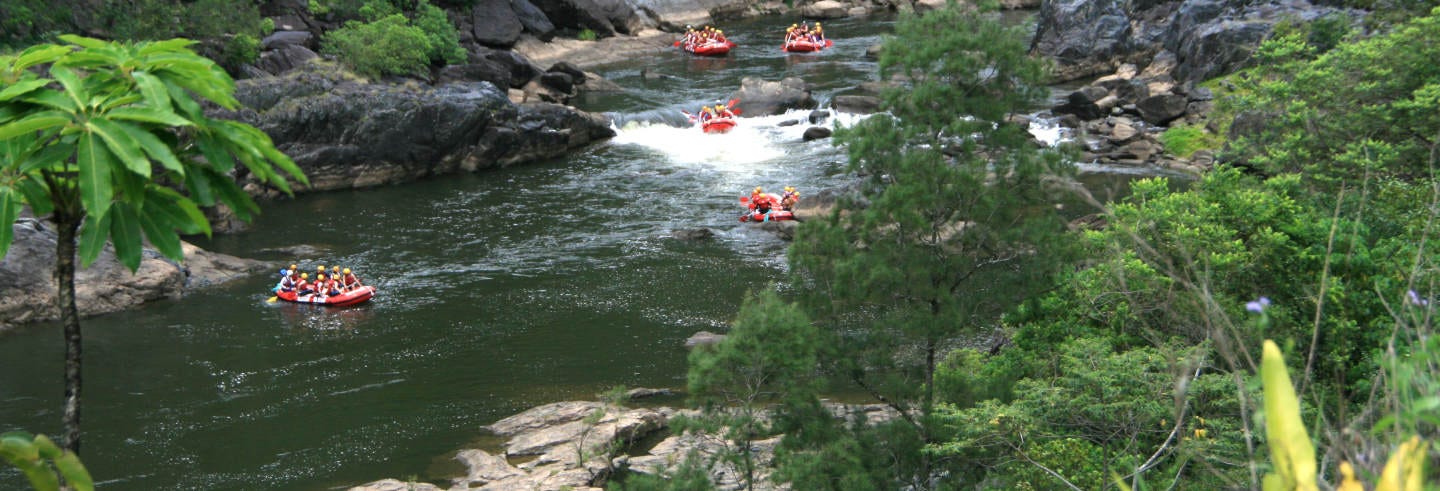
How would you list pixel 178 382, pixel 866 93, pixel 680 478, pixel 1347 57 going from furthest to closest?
pixel 866 93 < pixel 178 382 < pixel 1347 57 < pixel 680 478

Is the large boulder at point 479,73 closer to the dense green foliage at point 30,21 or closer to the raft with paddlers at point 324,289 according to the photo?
the dense green foliage at point 30,21

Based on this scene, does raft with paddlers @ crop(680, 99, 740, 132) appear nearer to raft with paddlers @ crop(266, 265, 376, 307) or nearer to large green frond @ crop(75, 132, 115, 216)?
raft with paddlers @ crop(266, 265, 376, 307)

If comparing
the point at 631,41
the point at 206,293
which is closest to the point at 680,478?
the point at 206,293

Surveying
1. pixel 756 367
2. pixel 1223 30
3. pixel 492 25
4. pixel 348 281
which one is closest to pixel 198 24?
pixel 492 25

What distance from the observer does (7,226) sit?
20.1ft

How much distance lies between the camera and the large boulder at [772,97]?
47.1 metres

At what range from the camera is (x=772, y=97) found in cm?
4747

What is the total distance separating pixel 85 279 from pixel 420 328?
8853 millimetres

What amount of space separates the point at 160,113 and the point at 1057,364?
12.1 metres

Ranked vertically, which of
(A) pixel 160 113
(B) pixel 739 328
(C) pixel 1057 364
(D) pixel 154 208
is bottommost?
(C) pixel 1057 364

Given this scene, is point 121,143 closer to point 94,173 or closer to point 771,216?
point 94,173

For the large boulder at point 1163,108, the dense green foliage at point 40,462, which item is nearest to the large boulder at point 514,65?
the large boulder at point 1163,108

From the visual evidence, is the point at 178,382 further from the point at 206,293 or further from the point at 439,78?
the point at 439,78

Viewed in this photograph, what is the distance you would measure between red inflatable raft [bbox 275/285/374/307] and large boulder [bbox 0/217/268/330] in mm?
3066
